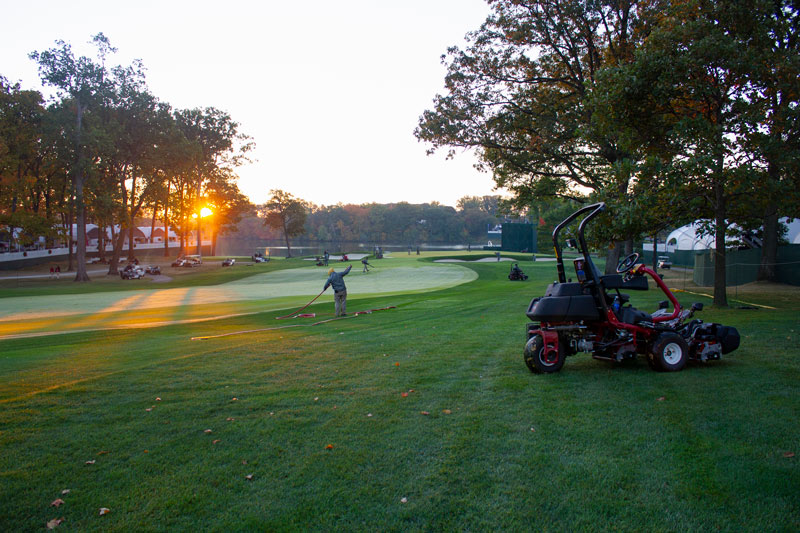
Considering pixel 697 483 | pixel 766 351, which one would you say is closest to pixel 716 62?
pixel 766 351

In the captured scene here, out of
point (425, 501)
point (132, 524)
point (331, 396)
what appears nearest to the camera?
point (132, 524)

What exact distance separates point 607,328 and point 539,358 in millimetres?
1072

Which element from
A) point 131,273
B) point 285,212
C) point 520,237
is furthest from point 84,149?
point 520,237

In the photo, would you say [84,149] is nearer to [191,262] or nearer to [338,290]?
[191,262]

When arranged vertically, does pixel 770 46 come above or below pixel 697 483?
above

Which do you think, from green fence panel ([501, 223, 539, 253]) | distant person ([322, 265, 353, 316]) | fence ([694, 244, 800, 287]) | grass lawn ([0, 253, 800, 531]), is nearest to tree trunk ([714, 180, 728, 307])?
grass lawn ([0, 253, 800, 531])

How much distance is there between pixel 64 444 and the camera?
185 inches

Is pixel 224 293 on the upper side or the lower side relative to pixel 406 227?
lower

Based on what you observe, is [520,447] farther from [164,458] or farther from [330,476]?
[164,458]

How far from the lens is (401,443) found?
4672 mm

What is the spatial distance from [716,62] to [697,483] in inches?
454

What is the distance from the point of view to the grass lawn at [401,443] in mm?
3514

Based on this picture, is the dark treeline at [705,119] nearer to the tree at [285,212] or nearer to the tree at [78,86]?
the tree at [78,86]

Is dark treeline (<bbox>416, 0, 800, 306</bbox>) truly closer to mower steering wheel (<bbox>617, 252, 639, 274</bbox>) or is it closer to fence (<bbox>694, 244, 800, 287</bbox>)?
mower steering wheel (<bbox>617, 252, 639, 274</bbox>)
